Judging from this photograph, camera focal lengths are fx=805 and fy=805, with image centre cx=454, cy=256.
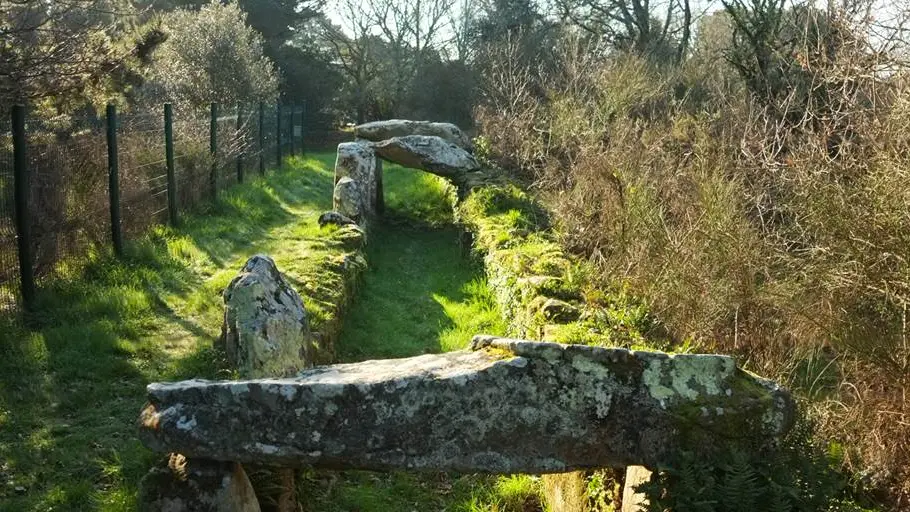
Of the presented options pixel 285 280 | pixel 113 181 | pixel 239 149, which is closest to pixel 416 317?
pixel 285 280

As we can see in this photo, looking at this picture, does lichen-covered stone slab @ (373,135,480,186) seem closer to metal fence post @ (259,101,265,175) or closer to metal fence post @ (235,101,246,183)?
metal fence post @ (235,101,246,183)

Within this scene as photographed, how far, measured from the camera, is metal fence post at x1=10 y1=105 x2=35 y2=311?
7680 millimetres

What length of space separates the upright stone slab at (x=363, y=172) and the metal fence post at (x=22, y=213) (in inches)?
249

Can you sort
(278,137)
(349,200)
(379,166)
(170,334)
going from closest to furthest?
(170,334), (349,200), (379,166), (278,137)

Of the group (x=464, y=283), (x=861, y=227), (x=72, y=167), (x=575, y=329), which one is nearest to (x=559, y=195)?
(x=464, y=283)

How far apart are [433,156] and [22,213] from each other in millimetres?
8500

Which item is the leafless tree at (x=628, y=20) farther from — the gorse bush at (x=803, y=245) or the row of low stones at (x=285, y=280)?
the gorse bush at (x=803, y=245)

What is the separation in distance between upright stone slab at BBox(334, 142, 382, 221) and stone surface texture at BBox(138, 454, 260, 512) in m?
9.96

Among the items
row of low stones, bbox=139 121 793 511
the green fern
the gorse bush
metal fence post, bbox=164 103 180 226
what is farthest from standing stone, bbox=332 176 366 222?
the green fern

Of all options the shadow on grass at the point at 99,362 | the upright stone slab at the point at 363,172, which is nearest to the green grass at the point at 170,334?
the shadow on grass at the point at 99,362

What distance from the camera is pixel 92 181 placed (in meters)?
9.60

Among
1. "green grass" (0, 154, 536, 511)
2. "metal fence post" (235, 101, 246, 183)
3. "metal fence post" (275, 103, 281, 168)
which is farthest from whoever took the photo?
"metal fence post" (275, 103, 281, 168)

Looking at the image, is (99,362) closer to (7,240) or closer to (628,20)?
(7,240)

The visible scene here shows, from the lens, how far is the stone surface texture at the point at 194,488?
3.81 meters
